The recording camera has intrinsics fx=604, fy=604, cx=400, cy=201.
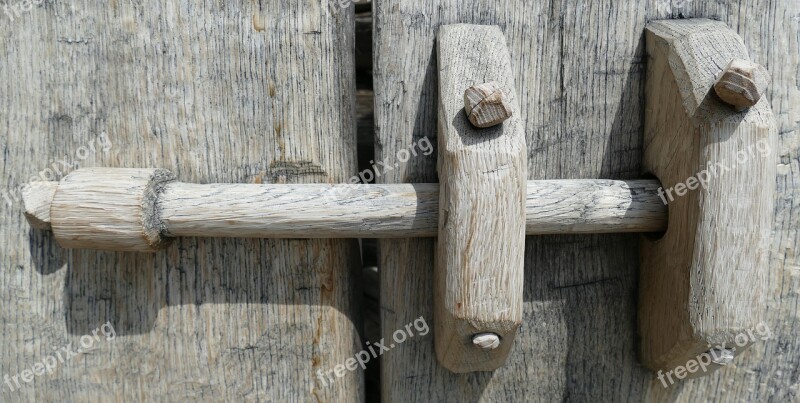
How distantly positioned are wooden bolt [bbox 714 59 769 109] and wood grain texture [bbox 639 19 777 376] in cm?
3

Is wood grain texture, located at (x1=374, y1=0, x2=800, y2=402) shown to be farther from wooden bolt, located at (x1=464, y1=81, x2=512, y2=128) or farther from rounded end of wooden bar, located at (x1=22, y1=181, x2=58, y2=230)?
rounded end of wooden bar, located at (x1=22, y1=181, x2=58, y2=230)

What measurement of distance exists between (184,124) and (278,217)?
277mm

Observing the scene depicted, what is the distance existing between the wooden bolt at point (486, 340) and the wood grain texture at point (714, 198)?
314 millimetres

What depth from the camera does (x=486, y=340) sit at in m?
0.97

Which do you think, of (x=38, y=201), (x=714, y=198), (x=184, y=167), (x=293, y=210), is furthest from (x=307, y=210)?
(x=714, y=198)

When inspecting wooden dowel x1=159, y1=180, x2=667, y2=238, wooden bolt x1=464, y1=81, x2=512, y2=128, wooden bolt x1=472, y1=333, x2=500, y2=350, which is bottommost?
wooden bolt x1=472, y1=333, x2=500, y2=350

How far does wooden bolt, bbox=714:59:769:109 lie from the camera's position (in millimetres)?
903

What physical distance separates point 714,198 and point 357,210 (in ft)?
1.86

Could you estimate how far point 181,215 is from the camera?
3.38ft

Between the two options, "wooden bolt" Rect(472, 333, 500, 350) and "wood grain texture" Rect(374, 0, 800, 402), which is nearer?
"wooden bolt" Rect(472, 333, 500, 350)

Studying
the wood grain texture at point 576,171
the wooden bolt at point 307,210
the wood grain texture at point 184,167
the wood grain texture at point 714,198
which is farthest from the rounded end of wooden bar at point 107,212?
the wood grain texture at point 714,198

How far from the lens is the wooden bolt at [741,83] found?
2.96 ft

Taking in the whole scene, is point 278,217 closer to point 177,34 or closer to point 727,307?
point 177,34

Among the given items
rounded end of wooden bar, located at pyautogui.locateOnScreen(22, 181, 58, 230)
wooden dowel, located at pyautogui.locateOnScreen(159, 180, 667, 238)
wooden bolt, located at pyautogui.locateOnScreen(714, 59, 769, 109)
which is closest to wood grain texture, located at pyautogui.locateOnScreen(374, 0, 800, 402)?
wooden dowel, located at pyautogui.locateOnScreen(159, 180, 667, 238)
